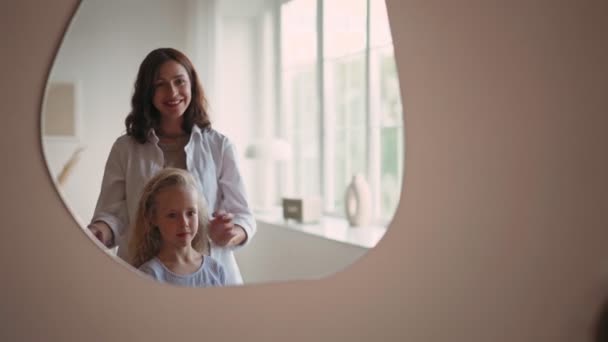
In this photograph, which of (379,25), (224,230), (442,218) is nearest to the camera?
(224,230)

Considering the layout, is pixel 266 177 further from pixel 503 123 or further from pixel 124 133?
pixel 503 123

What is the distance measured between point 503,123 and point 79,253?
97 cm

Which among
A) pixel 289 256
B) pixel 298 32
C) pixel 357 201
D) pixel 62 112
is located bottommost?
pixel 289 256

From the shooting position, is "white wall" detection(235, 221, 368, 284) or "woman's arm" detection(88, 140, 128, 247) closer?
"woman's arm" detection(88, 140, 128, 247)

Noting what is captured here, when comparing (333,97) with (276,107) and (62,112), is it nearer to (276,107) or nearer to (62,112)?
(276,107)

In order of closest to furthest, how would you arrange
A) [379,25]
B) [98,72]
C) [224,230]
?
1. [98,72]
2. [224,230]
3. [379,25]

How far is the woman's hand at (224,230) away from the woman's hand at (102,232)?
178mm

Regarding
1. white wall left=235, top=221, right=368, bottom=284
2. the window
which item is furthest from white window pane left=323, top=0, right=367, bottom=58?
white wall left=235, top=221, right=368, bottom=284

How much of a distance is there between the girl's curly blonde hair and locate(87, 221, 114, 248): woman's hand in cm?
4

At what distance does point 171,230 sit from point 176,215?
0.03m

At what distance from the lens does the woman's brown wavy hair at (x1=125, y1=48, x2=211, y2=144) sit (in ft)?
3.95

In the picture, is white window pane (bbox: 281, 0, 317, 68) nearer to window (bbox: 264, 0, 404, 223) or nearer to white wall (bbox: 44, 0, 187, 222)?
window (bbox: 264, 0, 404, 223)

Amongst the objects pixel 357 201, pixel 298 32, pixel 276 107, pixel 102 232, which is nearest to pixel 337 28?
pixel 298 32

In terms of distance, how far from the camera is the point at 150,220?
1.22 metres
